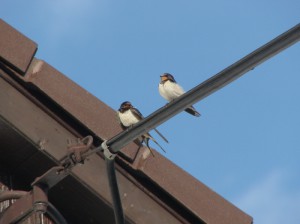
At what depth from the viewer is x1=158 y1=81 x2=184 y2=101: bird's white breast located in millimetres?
11156

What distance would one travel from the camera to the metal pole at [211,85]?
217 inches

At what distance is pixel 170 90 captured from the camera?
Result: 36.7 feet

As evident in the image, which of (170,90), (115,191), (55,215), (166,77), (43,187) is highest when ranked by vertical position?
(166,77)

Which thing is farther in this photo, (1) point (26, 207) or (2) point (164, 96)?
(2) point (164, 96)

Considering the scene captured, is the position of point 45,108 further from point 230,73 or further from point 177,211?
point 230,73

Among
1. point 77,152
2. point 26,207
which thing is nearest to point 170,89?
point 26,207

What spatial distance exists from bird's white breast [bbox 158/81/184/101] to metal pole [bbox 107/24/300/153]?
5.20 m

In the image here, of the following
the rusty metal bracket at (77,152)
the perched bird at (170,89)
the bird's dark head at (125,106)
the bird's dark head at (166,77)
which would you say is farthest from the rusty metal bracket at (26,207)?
the bird's dark head at (166,77)

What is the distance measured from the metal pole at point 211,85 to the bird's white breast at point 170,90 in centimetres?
520

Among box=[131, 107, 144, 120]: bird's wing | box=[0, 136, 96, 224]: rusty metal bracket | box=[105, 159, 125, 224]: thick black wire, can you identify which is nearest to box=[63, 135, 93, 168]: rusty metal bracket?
box=[0, 136, 96, 224]: rusty metal bracket

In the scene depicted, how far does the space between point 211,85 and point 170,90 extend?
547 centimetres

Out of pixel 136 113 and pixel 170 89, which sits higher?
pixel 170 89

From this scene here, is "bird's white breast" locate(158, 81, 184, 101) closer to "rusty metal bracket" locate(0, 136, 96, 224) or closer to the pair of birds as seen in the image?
the pair of birds

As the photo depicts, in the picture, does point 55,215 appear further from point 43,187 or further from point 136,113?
point 136,113
